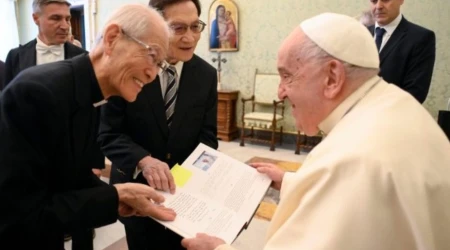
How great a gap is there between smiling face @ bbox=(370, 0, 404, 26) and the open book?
1.86 m

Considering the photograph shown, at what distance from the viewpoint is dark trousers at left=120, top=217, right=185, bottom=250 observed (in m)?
1.46

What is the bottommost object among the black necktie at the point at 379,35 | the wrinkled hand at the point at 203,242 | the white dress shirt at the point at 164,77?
the wrinkled hand at the point at 203,242

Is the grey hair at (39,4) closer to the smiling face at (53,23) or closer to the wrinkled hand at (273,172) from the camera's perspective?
the smiling face at (53,23)

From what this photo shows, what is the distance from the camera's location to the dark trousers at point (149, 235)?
1.46 meters

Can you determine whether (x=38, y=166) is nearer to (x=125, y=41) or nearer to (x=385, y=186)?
(x=125, y=41)

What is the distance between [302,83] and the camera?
1.01m

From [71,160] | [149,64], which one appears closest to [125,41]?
[149,64]

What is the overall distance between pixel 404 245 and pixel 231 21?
20.5 ft

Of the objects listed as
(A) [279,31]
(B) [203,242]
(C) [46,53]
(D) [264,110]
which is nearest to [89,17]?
(A) [279,31]

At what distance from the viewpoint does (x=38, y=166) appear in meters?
0.94

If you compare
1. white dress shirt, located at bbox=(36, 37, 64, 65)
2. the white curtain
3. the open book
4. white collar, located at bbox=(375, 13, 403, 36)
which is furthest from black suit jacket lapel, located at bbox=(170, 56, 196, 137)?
the white curtain

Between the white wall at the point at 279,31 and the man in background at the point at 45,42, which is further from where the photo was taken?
the white wall at the point at 279,31

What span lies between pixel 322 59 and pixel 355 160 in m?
0.31

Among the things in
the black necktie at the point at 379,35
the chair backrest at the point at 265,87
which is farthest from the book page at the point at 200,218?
the chair backrest at the point at 265,87
